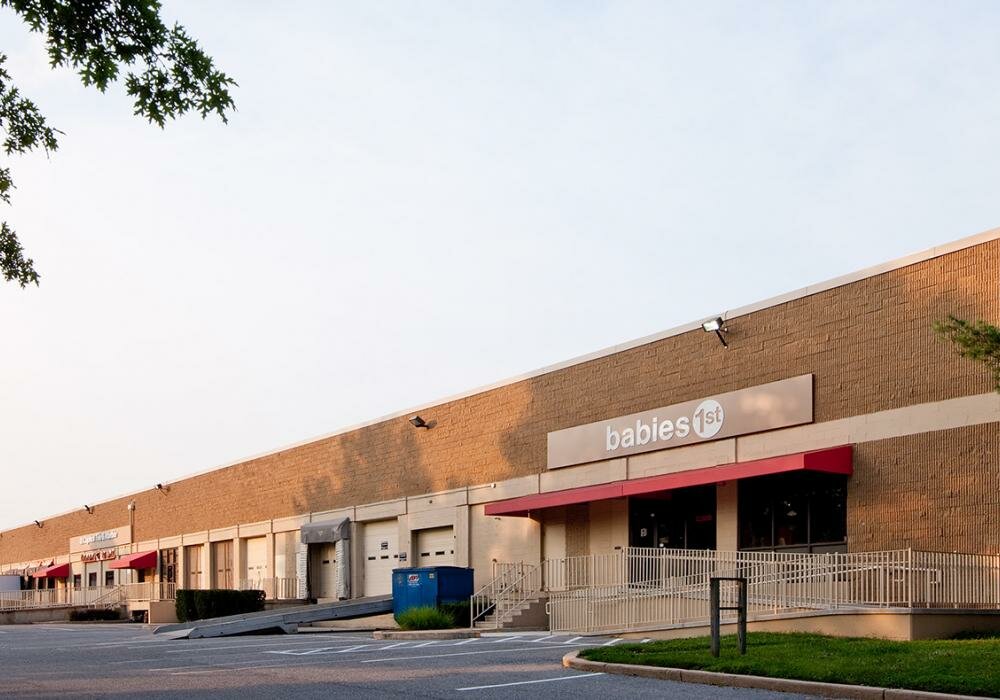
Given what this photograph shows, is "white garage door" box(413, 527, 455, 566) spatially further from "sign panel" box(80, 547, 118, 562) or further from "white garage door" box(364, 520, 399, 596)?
"sign panel" box(80, 547, 118, 562)

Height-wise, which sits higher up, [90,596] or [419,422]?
[419,422]

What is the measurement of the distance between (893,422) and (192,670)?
14111mm

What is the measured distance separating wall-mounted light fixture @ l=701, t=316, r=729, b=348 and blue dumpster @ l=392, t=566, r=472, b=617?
9.68 meters

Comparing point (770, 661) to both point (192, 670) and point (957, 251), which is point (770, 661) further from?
point (957, 251)

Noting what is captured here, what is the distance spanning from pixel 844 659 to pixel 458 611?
16.7 meters

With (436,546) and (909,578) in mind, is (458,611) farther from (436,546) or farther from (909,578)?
(909,578)

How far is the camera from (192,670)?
18125 millimetres

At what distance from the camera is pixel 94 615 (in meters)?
57.3

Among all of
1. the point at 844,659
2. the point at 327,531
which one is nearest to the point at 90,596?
the point at 327,531

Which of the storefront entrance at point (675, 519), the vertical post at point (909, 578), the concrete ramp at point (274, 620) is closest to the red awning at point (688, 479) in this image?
the storefront entrance at point (675, 519)

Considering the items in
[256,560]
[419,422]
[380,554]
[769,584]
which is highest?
[419,422]

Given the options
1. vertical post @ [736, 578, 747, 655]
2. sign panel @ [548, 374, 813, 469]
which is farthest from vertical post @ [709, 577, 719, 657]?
sign panel @ [548, 374, 813, 469]

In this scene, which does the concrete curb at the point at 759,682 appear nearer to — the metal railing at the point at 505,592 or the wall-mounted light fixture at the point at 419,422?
the metal railing at the point at 505,592

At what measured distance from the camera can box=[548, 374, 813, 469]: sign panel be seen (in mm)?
26438
